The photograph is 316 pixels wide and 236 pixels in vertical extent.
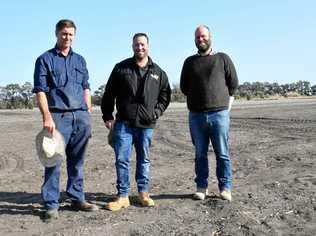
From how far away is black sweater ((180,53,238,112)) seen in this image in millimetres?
7000

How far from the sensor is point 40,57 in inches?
252

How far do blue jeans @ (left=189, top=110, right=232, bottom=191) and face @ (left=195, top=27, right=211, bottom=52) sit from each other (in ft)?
2.91

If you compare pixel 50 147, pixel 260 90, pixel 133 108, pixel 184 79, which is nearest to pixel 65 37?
pixel 133 108

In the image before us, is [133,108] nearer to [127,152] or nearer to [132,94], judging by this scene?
[132,94]

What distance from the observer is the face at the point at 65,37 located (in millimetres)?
6457

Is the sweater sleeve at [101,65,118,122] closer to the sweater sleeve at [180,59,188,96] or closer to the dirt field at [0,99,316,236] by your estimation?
the sweater sleeve at [180,59,188,96]

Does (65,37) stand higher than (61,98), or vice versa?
(65,37)

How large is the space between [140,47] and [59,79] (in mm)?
1095

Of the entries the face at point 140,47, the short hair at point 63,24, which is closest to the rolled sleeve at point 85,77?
the short hair at point 63,24

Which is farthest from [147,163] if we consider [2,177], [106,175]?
[2,177]

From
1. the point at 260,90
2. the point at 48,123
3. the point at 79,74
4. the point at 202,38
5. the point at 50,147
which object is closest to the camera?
the point at 48,123

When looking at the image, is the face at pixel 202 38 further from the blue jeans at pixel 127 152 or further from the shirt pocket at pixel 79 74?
the shirt pocket at pixel 79 74

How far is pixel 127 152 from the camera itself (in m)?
6.91

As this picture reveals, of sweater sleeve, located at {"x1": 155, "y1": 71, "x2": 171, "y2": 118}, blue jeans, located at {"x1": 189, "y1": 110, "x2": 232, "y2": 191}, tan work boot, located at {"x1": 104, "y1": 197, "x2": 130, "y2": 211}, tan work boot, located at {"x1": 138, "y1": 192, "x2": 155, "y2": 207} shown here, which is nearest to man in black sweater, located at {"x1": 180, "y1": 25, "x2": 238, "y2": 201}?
blue jeans, located at {"x1": 189, "y1": 110, "x2": 232, "y2": 191}
